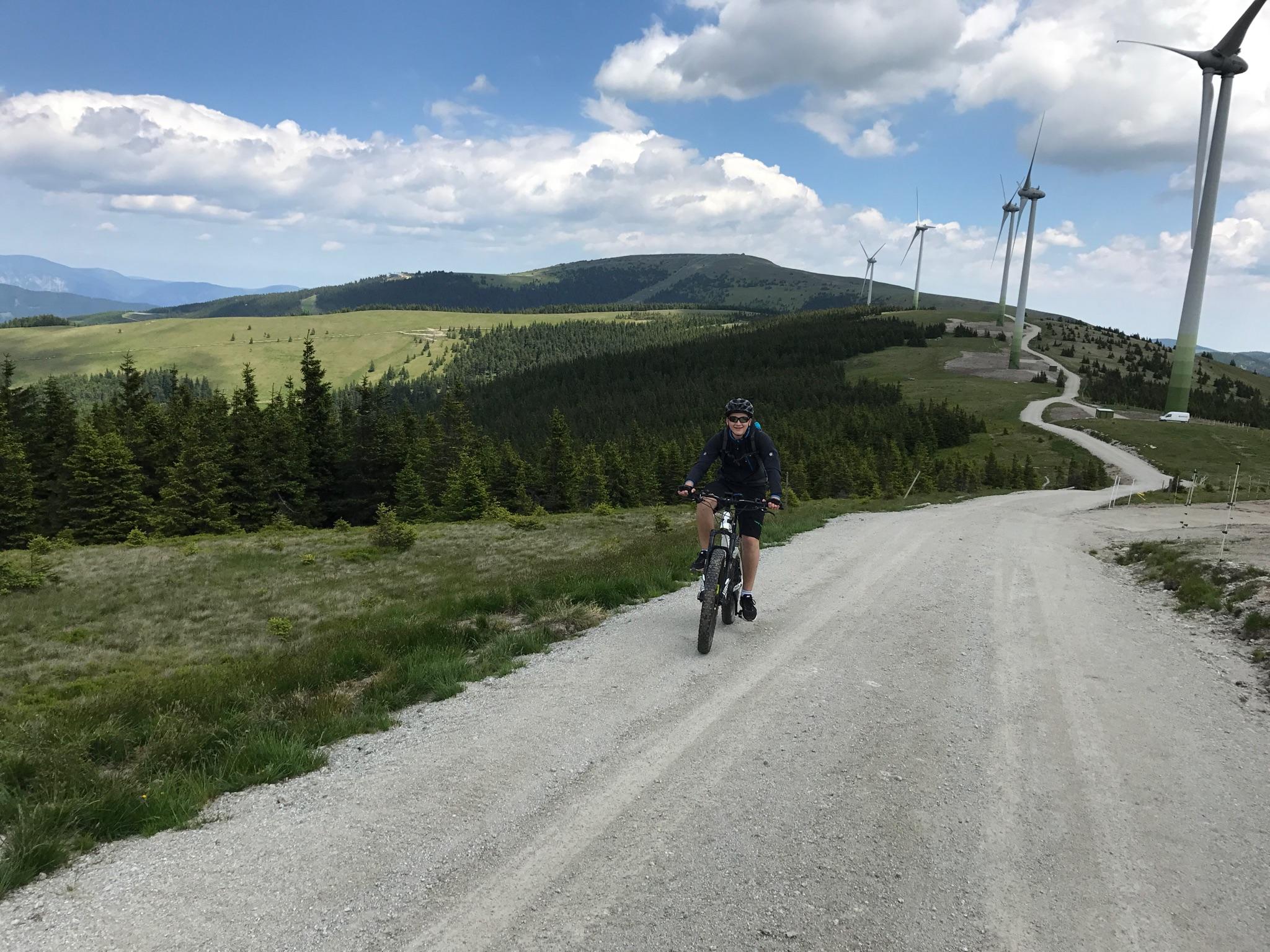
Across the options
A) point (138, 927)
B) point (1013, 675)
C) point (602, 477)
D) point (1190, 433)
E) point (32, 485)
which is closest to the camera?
point (138, 927)

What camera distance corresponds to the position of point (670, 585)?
41.9 feet

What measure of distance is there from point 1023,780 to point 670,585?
7682 millimetres

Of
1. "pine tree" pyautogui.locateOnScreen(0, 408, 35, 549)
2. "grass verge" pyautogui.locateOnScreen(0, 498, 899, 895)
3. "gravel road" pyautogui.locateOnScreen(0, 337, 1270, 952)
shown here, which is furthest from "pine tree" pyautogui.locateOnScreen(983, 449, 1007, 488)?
"pine tree" pyautogui.locateOnScreen(0, 408, 35, 549)

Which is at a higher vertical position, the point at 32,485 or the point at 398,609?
the point at 398,609

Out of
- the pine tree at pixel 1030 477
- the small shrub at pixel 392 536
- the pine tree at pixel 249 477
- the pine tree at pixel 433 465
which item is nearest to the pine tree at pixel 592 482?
the pine tree at pixel 433 465

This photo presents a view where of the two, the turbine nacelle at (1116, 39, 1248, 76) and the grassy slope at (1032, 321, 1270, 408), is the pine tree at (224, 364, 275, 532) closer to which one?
the turbine nacelle at (1116, 39, 1248, 76)

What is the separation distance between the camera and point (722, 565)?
9109mm

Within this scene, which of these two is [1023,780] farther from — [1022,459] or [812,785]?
[1022,459]

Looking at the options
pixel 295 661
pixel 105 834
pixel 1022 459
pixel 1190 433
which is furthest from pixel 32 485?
pixel 1190 433

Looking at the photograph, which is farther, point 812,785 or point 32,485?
point 32,485

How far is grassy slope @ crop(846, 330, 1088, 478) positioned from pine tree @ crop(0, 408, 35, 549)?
86.8m

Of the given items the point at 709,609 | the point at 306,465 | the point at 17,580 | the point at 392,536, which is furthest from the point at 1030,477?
the point at 17,580

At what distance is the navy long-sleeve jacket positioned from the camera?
9273 mm

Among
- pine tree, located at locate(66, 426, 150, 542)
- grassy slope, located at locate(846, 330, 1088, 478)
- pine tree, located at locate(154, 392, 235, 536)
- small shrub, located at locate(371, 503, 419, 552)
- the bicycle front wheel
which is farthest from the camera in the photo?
grassy slope, located at locate(846, 330, 1088, 478)
